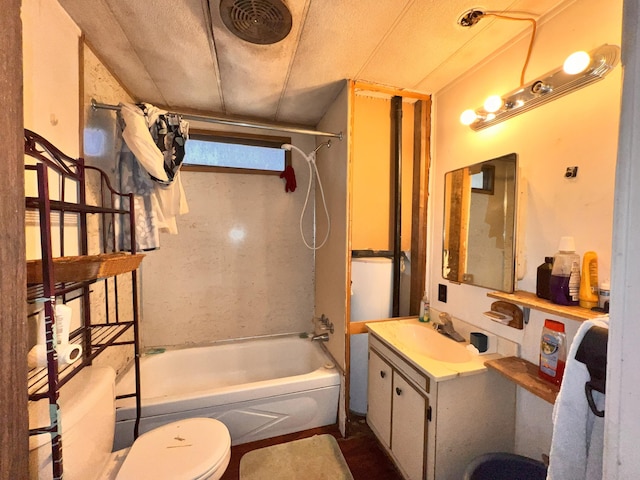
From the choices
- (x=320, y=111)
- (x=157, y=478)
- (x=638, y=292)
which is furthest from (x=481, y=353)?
(x=320, y=111)

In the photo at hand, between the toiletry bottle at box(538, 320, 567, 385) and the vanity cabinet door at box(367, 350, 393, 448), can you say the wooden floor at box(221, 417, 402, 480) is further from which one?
the toiletry bottle at box(538, 320, 567, 385)

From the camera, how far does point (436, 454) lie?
1.15 metres

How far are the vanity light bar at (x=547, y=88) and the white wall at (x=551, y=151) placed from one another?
Answer: 3 cm

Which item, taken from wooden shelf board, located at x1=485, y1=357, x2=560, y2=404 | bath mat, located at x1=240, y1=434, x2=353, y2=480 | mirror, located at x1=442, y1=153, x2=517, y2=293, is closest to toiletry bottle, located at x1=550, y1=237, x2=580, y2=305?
mirror, located at x1=442, y1=153, x2=517, y2=293

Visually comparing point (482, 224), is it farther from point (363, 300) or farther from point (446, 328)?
point (363, 300)

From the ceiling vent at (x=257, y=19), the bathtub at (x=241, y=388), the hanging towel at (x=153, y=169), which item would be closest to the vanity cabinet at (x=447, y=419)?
the bathtub at (x=241, y=388)

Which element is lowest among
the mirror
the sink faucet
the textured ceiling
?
the sink faucet

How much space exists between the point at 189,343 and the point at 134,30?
2.12 m

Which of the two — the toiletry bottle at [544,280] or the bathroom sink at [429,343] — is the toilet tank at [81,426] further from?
the toiletry bottle at [544,280]

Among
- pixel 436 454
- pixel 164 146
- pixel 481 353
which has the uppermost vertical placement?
pixel 164 146

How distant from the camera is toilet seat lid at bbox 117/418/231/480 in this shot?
105 centimetres

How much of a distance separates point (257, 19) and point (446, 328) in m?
1.86

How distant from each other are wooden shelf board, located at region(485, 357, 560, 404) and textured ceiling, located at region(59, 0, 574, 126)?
1.52 meters

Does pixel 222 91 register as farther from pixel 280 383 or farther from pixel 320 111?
pixel 280 383
